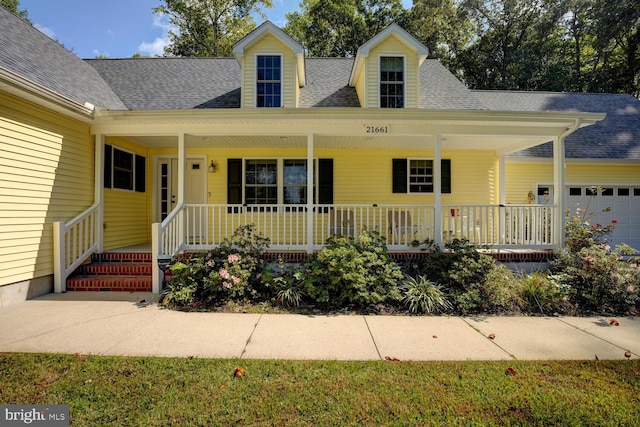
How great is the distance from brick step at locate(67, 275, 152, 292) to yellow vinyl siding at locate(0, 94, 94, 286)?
46cm

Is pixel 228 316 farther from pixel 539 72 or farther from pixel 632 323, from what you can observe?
pixel 539 72

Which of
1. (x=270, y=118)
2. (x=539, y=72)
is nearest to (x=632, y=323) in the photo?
(x=270, y=118)

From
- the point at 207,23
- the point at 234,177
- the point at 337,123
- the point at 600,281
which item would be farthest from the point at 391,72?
the point at 207,23

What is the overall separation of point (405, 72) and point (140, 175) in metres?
7.41

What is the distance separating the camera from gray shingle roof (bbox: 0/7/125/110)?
5.57 meters

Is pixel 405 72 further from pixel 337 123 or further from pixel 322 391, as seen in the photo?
pixel 322 391

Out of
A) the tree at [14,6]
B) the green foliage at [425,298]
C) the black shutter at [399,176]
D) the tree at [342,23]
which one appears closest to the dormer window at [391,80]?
the black shutter at [399,176]

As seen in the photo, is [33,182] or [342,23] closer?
[33,182]

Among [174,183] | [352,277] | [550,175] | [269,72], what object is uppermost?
[269,72]

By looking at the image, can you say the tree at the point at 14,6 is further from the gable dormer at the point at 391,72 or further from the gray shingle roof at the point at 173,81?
the gable dormer at the point at 391,72

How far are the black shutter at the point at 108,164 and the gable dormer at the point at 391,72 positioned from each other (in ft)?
20.1

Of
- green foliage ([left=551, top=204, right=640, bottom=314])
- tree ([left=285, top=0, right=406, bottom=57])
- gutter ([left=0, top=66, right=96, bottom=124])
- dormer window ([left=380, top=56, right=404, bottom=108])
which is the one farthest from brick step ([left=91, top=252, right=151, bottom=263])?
tree ([left=285, top=0, right=406, bottom=57])

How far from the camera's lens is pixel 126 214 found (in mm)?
7504

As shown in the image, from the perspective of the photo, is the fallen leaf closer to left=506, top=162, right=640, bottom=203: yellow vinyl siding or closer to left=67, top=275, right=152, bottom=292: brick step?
left=67, top=275, right=152, bottom=292: brick step
